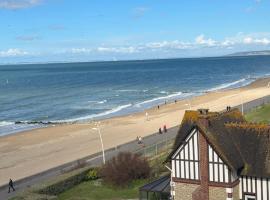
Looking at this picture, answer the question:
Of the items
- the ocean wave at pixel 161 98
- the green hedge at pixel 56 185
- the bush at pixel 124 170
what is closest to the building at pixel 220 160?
the bush at pixel 124 170

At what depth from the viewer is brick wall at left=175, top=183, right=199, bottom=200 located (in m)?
20.8

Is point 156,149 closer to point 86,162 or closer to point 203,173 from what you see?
point 86,162

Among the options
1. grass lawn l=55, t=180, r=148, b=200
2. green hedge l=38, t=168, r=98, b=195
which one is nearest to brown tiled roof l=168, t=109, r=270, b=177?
grass lawn l=55, t=180, r=148, b=200

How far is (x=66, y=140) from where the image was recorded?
172 feet

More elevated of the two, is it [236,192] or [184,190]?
[236,192]

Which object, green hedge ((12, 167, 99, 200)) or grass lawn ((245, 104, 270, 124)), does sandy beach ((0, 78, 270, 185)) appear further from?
grass lawn ((245, 104, 270, 124))

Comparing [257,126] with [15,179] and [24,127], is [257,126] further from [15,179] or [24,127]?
[24,127]

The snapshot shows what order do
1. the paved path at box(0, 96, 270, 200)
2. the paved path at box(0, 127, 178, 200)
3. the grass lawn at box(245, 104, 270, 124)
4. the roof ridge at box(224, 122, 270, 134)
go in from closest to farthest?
1. the roof ridge at box(224, 122, 270, 134)
2. the paved path at box(0, 127, 178, 200)
3. the paved path at box(0, 96, 270, 200)
4. the grass lawn at box(245, 104, 270, 124)

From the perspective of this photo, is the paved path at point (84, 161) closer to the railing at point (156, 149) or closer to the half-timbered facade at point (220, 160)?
the railing at point (156, 149)

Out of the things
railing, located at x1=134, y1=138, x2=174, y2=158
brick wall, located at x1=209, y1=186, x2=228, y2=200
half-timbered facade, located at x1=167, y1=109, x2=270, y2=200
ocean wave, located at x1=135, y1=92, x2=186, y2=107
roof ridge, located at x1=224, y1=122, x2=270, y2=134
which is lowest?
ocean wave, located at x1=135, y1=92, x2=186, y2=107

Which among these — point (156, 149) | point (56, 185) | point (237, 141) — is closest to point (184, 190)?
point (237, 141)

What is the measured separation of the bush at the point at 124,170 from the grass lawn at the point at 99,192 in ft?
1.35

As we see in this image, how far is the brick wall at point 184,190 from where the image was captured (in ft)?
68.2

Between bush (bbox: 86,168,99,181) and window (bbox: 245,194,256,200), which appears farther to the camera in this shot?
bush (bbox: 86,168,99,181)
